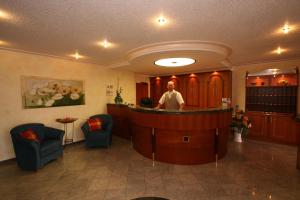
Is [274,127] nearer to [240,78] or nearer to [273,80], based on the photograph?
[273,80]

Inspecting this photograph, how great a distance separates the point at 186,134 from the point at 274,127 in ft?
11.2

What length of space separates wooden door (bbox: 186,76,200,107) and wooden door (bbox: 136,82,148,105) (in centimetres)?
223

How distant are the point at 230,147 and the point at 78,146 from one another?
4.53 m

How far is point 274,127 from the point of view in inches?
194

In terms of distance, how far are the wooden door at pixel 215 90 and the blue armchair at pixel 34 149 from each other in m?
5.28

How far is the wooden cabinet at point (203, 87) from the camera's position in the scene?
5904 mm

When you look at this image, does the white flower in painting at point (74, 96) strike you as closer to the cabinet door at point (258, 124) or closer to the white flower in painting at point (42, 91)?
the white flower in painting at point (42, 91)

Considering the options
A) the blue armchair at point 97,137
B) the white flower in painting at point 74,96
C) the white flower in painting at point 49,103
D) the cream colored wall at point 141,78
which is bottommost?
the blue armchair at point 97,137

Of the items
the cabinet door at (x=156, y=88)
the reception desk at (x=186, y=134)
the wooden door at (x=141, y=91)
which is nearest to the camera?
the reception desk at (x=186, y=134)

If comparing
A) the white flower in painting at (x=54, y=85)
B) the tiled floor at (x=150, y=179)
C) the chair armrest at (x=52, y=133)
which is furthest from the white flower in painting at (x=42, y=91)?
the tiled floor at (x=150, y=179)

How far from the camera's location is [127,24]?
2438mm

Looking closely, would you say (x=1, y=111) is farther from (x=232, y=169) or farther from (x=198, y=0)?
(x=232, y=169)

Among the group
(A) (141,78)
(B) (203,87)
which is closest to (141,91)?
(A) (141,78)

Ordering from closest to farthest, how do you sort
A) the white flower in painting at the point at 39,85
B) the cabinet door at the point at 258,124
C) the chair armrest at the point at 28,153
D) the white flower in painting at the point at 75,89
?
the chair armrest at the point at 28,153, the white flower in painting at the point at 39,85, the white flower in painting at the point at 75,89, the cabinet door at the point at 258,124
